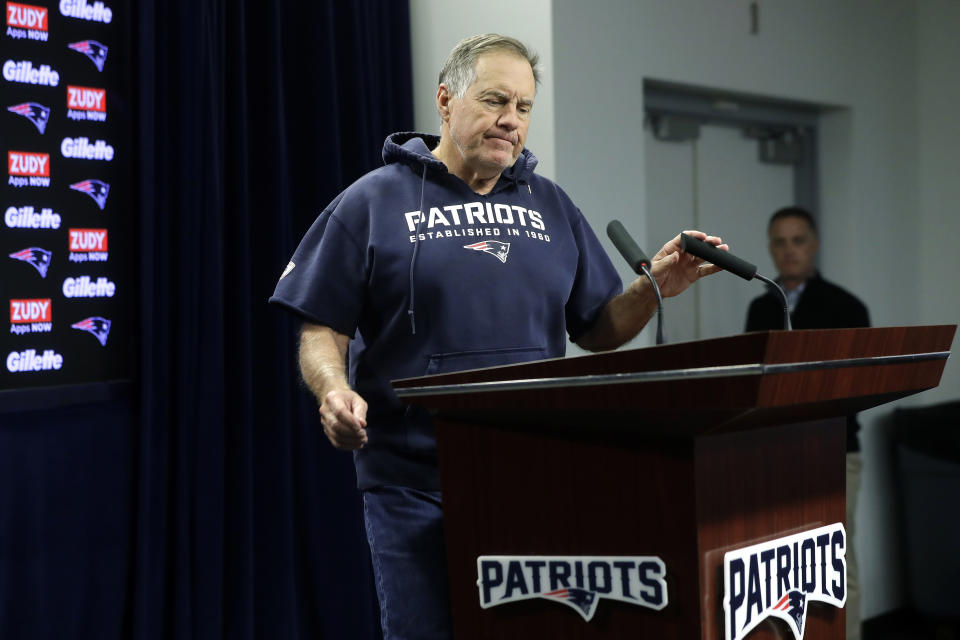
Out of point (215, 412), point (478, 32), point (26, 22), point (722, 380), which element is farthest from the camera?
Answer: point (478, 32)

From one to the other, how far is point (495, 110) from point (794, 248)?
2.11 meters

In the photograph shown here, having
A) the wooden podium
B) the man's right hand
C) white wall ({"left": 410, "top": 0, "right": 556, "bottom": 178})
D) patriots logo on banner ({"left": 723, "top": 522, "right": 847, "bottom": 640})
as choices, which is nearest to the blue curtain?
white wall ({"left": 410, "top": 0, "right": 556, "bottom": 178})

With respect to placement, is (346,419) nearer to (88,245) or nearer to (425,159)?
(425,159)

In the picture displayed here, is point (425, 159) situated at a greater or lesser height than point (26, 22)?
lesser

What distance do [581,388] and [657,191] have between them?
256 cm

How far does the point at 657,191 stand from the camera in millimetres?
3521

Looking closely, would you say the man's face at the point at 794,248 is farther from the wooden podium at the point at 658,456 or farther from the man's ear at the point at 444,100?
the wooden podium at the point at 658,456

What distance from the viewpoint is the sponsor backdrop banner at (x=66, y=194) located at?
2342 mm

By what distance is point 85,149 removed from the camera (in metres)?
2.46

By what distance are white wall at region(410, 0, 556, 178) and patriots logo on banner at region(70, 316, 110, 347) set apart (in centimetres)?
110

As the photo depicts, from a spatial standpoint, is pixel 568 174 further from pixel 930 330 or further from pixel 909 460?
pixel 909 460

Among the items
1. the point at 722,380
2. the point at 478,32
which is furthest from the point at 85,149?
the point at 722,380

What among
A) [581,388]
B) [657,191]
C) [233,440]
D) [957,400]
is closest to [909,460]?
[957,400]

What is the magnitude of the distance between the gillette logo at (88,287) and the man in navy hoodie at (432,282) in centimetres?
110
